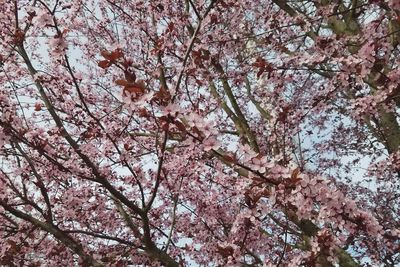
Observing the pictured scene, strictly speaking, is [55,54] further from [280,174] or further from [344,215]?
[344,215]

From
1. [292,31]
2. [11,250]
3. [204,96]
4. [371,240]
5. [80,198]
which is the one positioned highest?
[292,31]

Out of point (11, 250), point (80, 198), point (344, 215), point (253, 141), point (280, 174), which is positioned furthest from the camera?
point (253, 141)

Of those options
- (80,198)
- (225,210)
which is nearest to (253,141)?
(225,210)

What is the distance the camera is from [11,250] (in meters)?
4.09

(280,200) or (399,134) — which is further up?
(399,134)

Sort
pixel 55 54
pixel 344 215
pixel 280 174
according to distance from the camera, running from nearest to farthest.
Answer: pixel 280 174 → pixel 344 215 → pixel 55 54

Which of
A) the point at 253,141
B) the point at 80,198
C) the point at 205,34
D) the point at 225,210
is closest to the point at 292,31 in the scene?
the point at 205,34

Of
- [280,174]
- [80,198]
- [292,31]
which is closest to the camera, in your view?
[280,174]

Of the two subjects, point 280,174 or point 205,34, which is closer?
point 280,174

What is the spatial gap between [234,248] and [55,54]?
2.04 metres

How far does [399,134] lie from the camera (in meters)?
6.05

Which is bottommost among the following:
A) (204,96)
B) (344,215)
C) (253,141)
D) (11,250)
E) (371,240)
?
(344,215)

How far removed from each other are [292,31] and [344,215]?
404 centimetres

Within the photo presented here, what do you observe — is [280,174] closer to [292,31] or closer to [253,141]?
[253,141]
